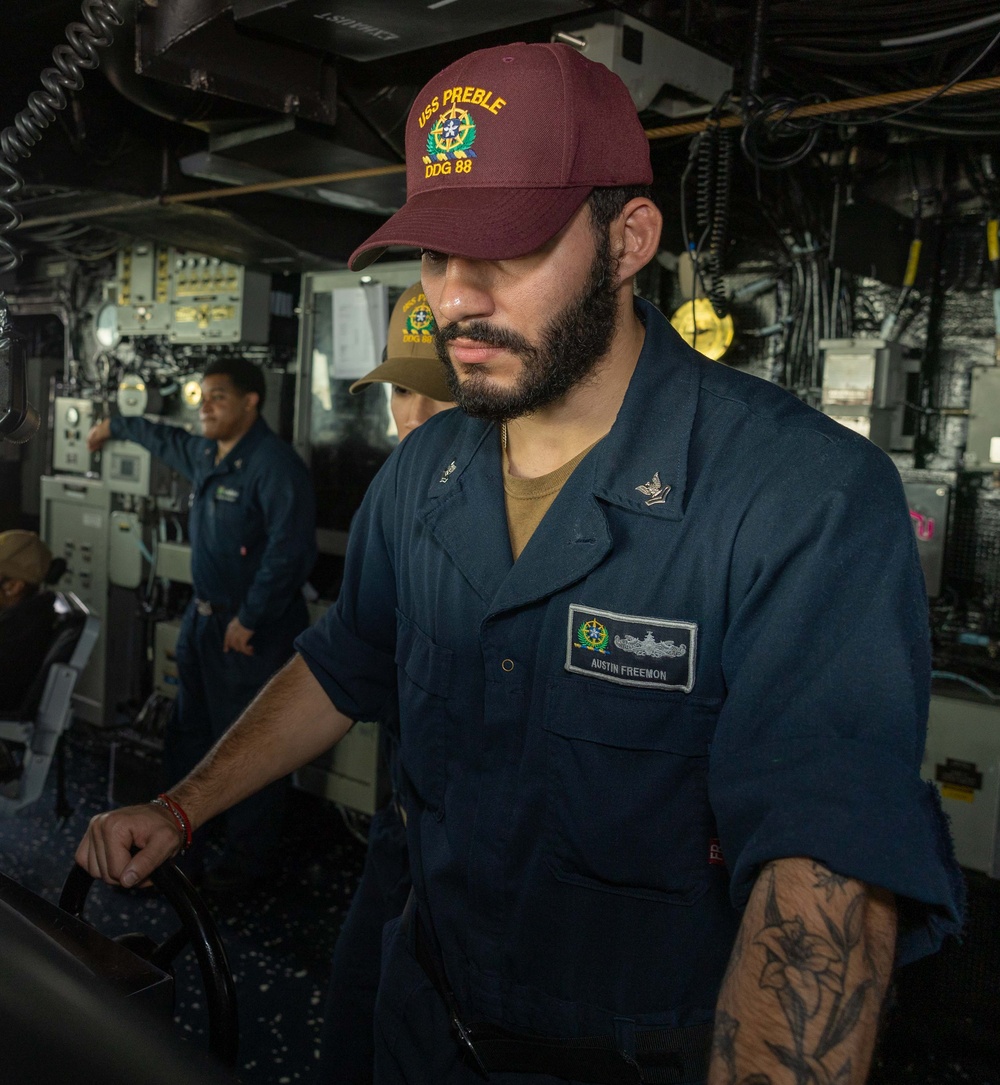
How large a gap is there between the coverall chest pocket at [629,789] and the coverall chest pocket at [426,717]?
18cm

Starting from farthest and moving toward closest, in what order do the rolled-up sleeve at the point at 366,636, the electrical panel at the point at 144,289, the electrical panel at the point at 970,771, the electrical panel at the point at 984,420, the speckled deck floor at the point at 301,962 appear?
the electrical panel at the point at 144,289
the electrical panel at the point at 984,420
the speckled deck floor at the point at 301,962
the electrical panel at the point at 970,771
the rolled-up sleeve at the point at 366,636

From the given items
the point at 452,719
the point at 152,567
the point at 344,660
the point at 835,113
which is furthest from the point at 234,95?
the point at 152,567

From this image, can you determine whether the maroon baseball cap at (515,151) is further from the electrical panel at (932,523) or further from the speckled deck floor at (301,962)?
the electrical panel at (932,523)

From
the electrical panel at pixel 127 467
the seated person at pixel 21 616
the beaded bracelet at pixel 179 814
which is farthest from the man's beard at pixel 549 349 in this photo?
the electrical panel at pixel 127 467

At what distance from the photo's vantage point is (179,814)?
1257 millimetres

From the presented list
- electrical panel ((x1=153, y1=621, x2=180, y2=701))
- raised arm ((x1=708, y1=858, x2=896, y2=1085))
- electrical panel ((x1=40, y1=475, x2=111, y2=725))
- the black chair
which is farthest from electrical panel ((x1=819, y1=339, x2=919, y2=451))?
electrical panel ((x1=40, y1=475, x2=111, y2=725))

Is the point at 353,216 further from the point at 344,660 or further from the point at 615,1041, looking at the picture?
the point at 615,1041

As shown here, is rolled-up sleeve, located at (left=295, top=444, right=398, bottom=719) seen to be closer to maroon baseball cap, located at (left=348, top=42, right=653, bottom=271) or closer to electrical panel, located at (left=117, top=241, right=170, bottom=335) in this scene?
maroon baseball cap, located at (left=348, top=42, right=653, bottom=271)

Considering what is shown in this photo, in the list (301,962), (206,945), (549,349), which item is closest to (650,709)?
(549,349)

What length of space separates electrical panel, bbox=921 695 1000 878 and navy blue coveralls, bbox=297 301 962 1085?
1.64 metres

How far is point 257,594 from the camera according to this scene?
11.3 feet

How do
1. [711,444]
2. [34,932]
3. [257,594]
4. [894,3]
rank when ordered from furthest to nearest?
[257,594] → [894,3] → [711,444] → [34,932]

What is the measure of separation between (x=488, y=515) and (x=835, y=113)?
1609 mm

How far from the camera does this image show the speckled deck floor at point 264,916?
2.62 m
